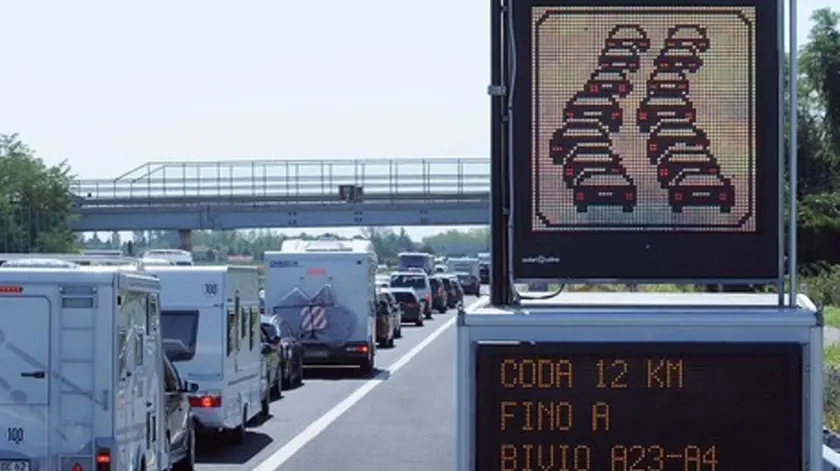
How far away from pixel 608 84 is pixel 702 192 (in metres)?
0.58

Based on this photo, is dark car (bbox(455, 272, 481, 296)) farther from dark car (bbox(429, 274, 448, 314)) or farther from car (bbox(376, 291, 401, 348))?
car (bbox(376, 291, 401, 348))

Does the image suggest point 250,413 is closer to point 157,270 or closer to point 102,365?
point 157,270

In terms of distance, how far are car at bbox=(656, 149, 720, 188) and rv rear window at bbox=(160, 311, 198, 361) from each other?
15.4 m

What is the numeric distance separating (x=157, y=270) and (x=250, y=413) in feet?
10.2

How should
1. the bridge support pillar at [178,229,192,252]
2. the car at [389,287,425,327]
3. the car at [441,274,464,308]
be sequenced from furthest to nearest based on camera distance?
the car at [441,274,464,308]
the bridge support pillar at [178,229,192,252]
the car at [389,287,425,327]

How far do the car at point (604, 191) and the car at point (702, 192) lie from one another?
0.17 meters

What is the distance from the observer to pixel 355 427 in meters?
26.6

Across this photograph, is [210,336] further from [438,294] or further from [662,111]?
[438,294]

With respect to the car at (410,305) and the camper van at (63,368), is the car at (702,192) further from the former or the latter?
the car at (410,305)

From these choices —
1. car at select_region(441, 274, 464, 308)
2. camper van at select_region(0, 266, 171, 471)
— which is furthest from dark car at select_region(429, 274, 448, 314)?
camper van at select_region(0, 266, 171, 471)

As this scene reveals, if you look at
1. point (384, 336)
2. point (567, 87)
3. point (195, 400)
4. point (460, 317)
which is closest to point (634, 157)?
point (567, 87)

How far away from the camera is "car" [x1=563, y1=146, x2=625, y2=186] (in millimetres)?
7289

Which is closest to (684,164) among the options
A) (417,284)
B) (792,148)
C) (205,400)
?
(792,148)

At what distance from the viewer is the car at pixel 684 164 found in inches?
287
